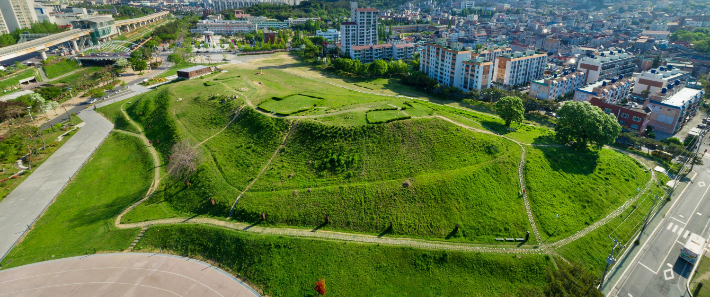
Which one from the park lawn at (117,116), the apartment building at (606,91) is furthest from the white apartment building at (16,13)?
the apartment building at (606,91)

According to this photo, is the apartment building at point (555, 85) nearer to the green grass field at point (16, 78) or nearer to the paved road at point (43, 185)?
the paved road at point (43, 185)

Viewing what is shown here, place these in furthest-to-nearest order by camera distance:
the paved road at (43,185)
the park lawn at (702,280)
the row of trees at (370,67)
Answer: the row of trees at (370,67)
the paved road at (43,185)
the park lawn at (702,280)

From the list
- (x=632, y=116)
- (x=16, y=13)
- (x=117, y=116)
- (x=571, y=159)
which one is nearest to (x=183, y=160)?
(x=117, y=116)

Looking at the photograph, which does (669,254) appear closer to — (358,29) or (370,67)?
(370,67)

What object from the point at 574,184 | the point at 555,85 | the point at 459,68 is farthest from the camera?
the point at 459,68

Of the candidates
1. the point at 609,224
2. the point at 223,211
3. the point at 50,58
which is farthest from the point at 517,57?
the point at 50,58

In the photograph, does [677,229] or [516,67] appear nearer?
[677,229]

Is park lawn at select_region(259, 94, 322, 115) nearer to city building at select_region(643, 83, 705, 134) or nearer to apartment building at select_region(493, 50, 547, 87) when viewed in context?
apartment building at select_region(493, 50, 547, 87)

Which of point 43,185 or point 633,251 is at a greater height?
point 43,185
